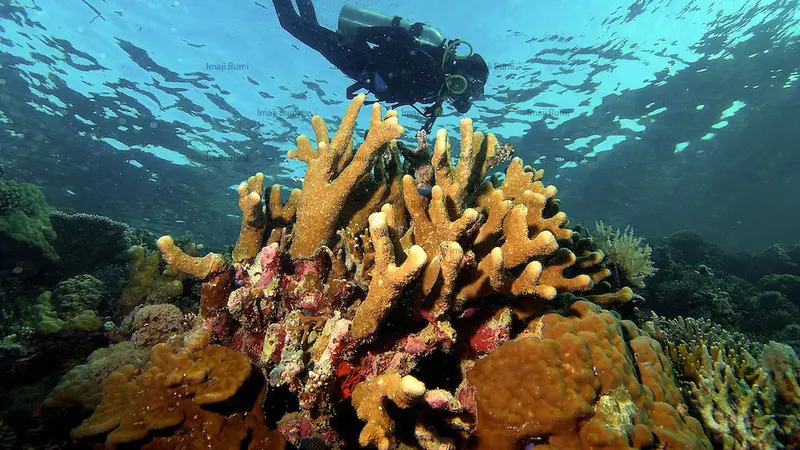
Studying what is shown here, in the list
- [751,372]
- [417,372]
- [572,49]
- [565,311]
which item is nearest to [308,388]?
[417,372]

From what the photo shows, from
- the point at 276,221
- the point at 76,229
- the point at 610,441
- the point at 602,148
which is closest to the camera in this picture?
the point at 610,441

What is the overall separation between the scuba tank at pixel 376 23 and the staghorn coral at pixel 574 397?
8133mm

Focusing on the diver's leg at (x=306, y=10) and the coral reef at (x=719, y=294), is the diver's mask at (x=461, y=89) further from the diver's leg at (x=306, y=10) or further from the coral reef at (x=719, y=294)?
the coral reef at (x=719, y=294)

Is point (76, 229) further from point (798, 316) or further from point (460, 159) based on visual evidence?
point (798, 316)

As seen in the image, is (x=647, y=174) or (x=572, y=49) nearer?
(x=572, y=49)

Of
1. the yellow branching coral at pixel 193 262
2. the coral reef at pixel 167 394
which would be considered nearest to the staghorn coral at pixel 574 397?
the coral reef at pixel 167 394

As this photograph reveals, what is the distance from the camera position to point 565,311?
288 centimetres

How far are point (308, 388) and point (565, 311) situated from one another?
6.97ft

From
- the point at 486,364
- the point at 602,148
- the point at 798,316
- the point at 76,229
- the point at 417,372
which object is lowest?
the point at 76,229

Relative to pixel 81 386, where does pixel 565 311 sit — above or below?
above

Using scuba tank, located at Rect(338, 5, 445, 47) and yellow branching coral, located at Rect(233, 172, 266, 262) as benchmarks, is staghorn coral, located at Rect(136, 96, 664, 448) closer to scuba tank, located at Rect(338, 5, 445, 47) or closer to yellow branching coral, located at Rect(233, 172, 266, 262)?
yellow branching coral, located at Rect(233, 172, 266, 262)

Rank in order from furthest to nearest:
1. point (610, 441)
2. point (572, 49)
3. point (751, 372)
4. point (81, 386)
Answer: point (572, 49) → point (751, 372) → point (81, 386) → point (610, 441)

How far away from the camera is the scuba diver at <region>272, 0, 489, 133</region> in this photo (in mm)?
8016

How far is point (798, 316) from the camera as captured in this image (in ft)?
34.9
